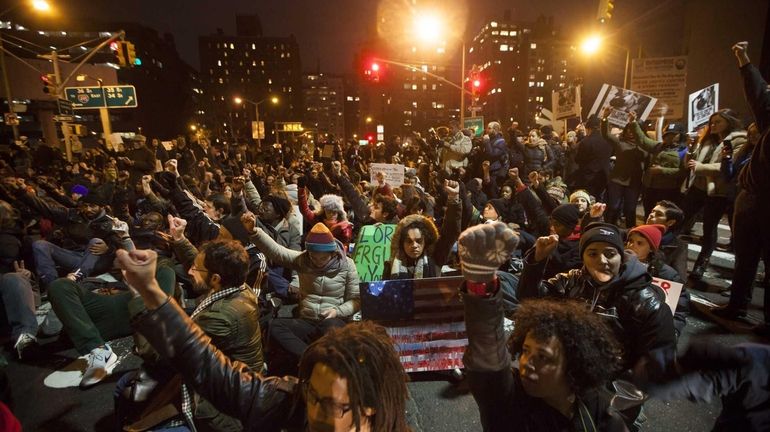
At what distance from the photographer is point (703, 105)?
319 inches

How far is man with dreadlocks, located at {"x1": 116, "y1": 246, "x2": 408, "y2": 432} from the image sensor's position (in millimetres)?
1514

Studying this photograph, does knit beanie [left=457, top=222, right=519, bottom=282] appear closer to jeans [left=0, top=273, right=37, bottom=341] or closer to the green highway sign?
jeans [left=0, top=273, right=37, bottom=341]

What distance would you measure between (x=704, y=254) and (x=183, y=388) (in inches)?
285

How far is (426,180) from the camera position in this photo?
1274 centimetres

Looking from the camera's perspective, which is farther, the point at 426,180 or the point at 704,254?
the point at 426,180

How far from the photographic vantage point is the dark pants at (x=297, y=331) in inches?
145

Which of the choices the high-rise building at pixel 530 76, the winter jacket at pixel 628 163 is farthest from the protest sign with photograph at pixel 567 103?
the high-rise building at pixel 530 76

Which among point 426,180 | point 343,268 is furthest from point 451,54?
point 343,268

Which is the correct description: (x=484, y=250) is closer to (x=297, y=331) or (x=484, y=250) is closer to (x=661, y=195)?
(x=297, y=331)

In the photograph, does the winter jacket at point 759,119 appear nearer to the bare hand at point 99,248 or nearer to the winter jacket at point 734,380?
the winter jacket at point 734,380

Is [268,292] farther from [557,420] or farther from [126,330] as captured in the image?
[557,420]

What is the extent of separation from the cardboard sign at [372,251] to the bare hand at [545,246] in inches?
125

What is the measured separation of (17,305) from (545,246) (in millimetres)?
6323

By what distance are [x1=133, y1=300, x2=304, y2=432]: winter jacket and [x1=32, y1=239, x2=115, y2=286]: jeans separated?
532cm
